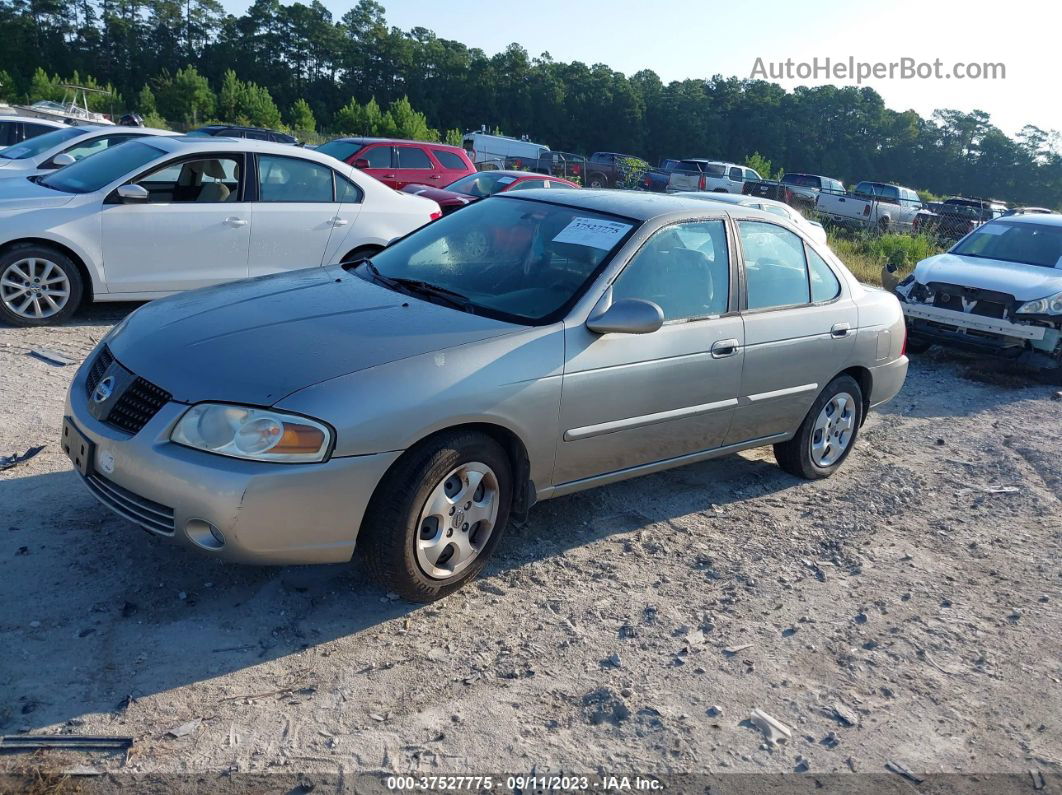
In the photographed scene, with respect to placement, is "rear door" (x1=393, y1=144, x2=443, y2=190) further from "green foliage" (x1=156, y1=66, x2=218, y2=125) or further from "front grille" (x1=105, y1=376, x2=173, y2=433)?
"green foliage" (x1=156, y1=66, x2=218, y2=125)

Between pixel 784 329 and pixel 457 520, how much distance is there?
2.32 metres

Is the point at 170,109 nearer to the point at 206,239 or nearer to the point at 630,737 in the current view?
the point at 206,239

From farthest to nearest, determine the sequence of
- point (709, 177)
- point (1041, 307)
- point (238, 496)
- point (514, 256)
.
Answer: point (709, 177) < point (1041, 307) < point (514, 256) < point (238, 496)

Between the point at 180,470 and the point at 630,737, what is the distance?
Answer: 6.03ft

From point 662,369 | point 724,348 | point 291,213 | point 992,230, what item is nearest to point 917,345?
point 992,230

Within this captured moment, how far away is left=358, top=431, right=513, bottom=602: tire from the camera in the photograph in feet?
11.9

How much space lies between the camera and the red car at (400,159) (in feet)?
57.6

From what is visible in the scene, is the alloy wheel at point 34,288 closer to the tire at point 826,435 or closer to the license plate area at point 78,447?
the license plate area at point 78,447

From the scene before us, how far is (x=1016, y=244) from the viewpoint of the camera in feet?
35.6

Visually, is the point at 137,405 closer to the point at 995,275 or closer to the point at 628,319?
the point at 628,319

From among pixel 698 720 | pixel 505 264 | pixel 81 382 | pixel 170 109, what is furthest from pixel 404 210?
pixel 170 109

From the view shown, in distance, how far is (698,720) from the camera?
11.0 ft

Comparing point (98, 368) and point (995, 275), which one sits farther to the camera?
point (995, 275)

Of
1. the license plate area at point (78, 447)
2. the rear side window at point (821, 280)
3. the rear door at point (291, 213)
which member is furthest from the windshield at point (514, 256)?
the rear door at point (291, 213)
